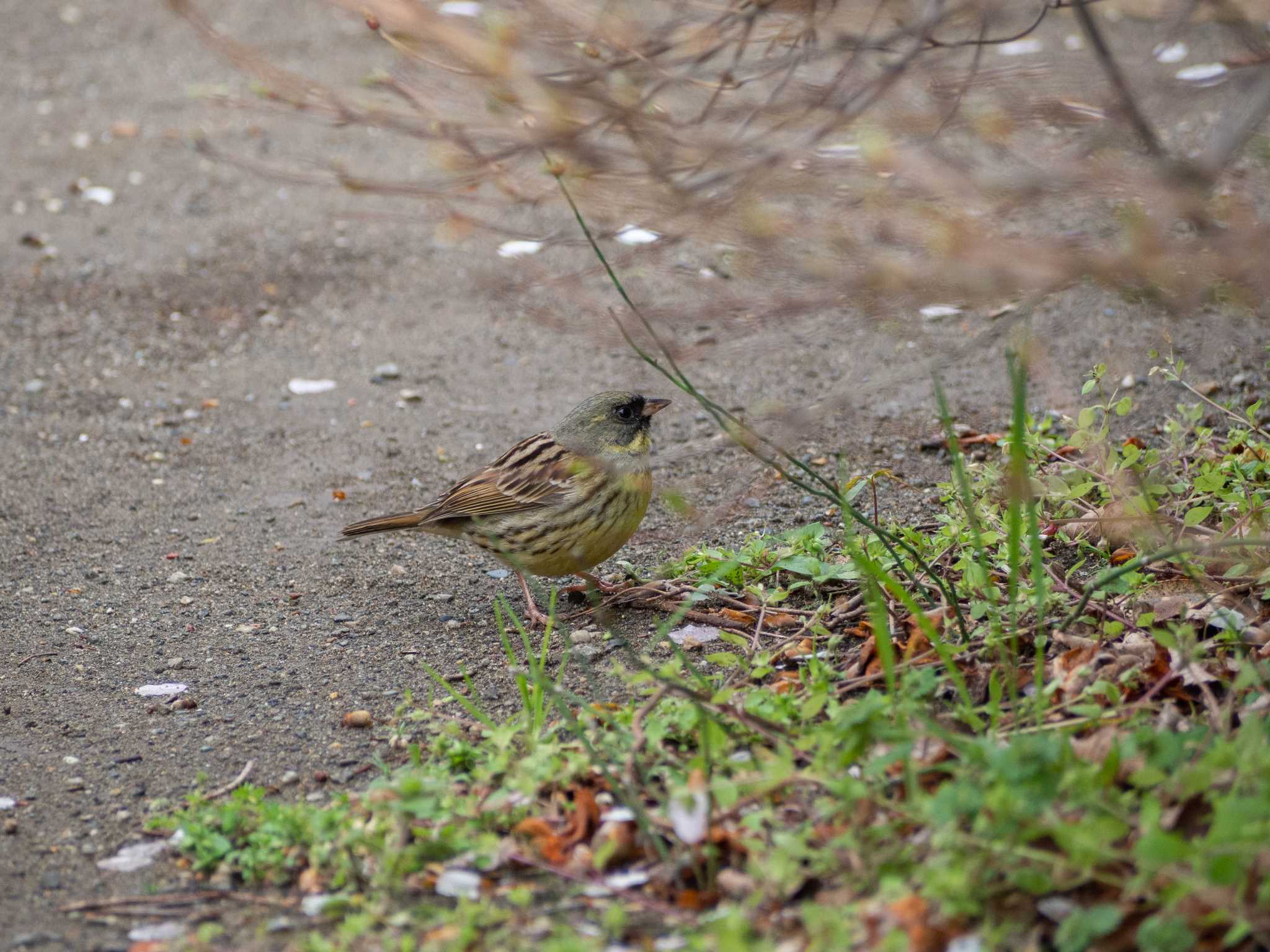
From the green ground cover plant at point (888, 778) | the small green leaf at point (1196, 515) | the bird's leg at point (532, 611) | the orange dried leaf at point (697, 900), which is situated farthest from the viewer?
the bird's leg at point (532, 611)

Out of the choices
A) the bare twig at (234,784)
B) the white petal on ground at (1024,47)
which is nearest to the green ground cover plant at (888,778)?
the bare twig at (234,784)

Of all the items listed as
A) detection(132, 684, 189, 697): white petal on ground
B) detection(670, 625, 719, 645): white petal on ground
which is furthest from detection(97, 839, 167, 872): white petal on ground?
detection(670, 625, 719, 645): white petal on ground

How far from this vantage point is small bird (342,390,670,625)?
496 cm

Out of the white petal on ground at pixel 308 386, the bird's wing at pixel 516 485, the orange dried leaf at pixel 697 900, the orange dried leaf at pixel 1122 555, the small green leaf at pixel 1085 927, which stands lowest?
the white petal on ground at pixel 308 386

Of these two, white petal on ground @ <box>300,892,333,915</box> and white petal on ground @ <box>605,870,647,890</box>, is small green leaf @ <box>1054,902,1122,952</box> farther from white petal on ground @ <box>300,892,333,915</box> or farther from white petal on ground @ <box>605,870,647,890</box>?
white petal on ground @ <box>300,892,333,915</box>

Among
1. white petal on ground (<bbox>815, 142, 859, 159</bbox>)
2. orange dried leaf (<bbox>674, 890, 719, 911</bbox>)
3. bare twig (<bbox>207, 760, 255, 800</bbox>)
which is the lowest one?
bare twig (<bbox>207, 760, 255, 800</bbox>)

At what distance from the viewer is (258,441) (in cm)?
699

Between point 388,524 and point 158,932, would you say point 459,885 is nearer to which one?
point 158,932

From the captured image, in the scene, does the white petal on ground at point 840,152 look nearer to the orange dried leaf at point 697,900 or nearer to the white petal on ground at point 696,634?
the white petal on ground at point 696,634

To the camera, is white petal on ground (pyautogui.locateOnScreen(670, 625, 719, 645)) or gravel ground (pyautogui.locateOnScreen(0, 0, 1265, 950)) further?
white petal on ground (pyautogui.locateOnScreen(670, 625, 719, 645))

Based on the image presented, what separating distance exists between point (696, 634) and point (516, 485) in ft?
3.25

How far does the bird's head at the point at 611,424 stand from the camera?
528 centimetres

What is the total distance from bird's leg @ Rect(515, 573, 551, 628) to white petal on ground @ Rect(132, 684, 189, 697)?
1.27 m

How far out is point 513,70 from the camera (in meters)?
3.04
